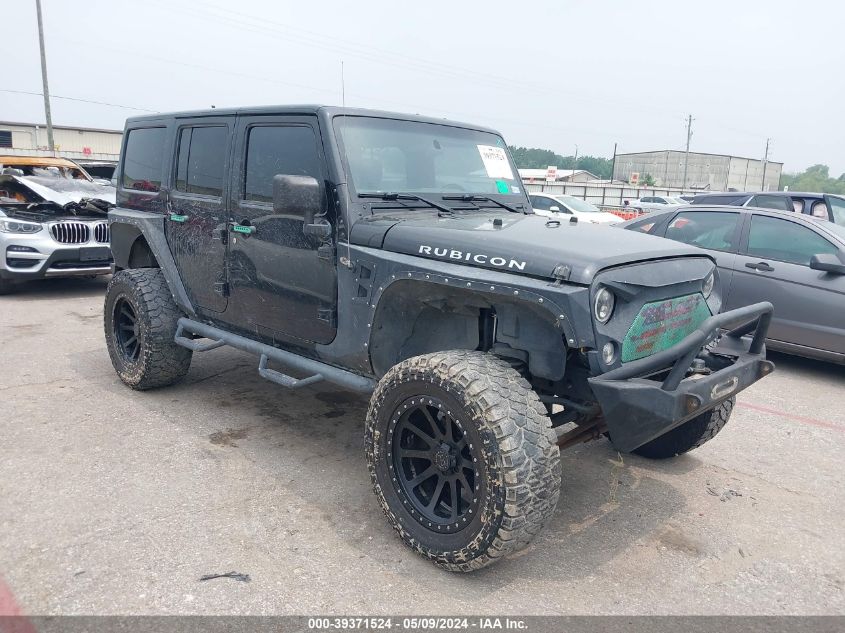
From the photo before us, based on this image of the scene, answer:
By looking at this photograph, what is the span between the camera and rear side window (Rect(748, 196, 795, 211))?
9156mm

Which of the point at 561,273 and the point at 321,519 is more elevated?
the point at 561,273

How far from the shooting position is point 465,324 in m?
3.33

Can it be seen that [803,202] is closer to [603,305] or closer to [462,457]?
[603,305]

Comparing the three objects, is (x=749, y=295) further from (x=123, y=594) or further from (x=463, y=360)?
(x=123, y=594)

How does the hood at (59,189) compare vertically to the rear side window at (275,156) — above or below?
Answer: below

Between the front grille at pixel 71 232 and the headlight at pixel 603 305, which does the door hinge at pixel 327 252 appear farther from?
the front grille at pixel 71 232

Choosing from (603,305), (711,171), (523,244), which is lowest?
(603,305)

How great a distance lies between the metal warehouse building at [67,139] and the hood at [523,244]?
40.2 m

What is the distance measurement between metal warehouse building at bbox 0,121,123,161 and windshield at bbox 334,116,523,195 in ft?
129

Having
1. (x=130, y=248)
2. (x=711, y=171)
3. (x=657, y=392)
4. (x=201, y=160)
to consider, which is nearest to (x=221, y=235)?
(x=201, y=160)

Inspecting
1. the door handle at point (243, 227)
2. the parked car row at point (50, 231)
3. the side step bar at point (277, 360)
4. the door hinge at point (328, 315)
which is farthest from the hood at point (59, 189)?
the door hinge at point (328, 315)

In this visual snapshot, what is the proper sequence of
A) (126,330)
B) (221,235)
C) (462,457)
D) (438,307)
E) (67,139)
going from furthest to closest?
(67,139)
(126,330)
(221,235)
(438,307)
(462,457)

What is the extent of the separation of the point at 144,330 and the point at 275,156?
1773mm

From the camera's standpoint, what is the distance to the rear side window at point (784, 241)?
627 centimetres
